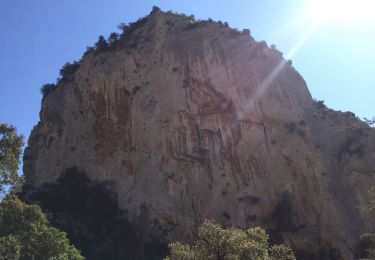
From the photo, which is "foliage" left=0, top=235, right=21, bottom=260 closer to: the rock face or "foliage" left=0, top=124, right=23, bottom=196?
"foliage" left=0, top=124, right=23, bottom=196

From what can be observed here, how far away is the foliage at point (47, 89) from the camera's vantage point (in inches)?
2402

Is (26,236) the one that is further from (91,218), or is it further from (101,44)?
(101,44)

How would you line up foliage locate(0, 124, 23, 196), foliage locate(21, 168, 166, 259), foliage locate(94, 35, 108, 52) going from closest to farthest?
foliage locate(0, 124, 23, 196)
foliage locate(21, 168, 166, 259)
foliage locate(94, 35, 108, 52)

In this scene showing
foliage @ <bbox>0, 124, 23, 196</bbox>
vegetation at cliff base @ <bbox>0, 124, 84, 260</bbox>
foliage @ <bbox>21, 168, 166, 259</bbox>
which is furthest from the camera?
foliage @ <bbox>21, 168, 166, 259</bbox>

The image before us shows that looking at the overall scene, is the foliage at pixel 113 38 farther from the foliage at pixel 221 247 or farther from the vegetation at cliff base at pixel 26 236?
the foliage at pixel 221 247

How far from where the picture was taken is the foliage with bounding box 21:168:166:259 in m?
41.2

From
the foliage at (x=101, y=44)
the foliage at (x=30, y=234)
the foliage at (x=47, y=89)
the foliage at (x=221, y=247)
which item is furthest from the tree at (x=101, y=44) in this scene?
the foliage at (x=221, y=247)

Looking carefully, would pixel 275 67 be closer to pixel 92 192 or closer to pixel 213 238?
pixel 92 192

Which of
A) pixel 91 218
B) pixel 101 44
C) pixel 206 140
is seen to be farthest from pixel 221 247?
pixel 101 44

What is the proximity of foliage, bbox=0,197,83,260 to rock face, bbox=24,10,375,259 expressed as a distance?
18.5 meters

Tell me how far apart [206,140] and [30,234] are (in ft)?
88.2

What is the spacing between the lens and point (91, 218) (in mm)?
47156

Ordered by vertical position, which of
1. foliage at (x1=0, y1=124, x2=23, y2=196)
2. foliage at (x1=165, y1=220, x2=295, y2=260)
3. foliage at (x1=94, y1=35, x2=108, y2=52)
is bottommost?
foliage at (x1=165, y1=220, x2=295, y2=260)

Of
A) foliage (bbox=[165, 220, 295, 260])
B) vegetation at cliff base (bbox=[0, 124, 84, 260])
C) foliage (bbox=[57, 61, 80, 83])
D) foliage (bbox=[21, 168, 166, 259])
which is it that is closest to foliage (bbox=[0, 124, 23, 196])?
vegetation at cliff base (bbox=[0, 124, 84, 260])
